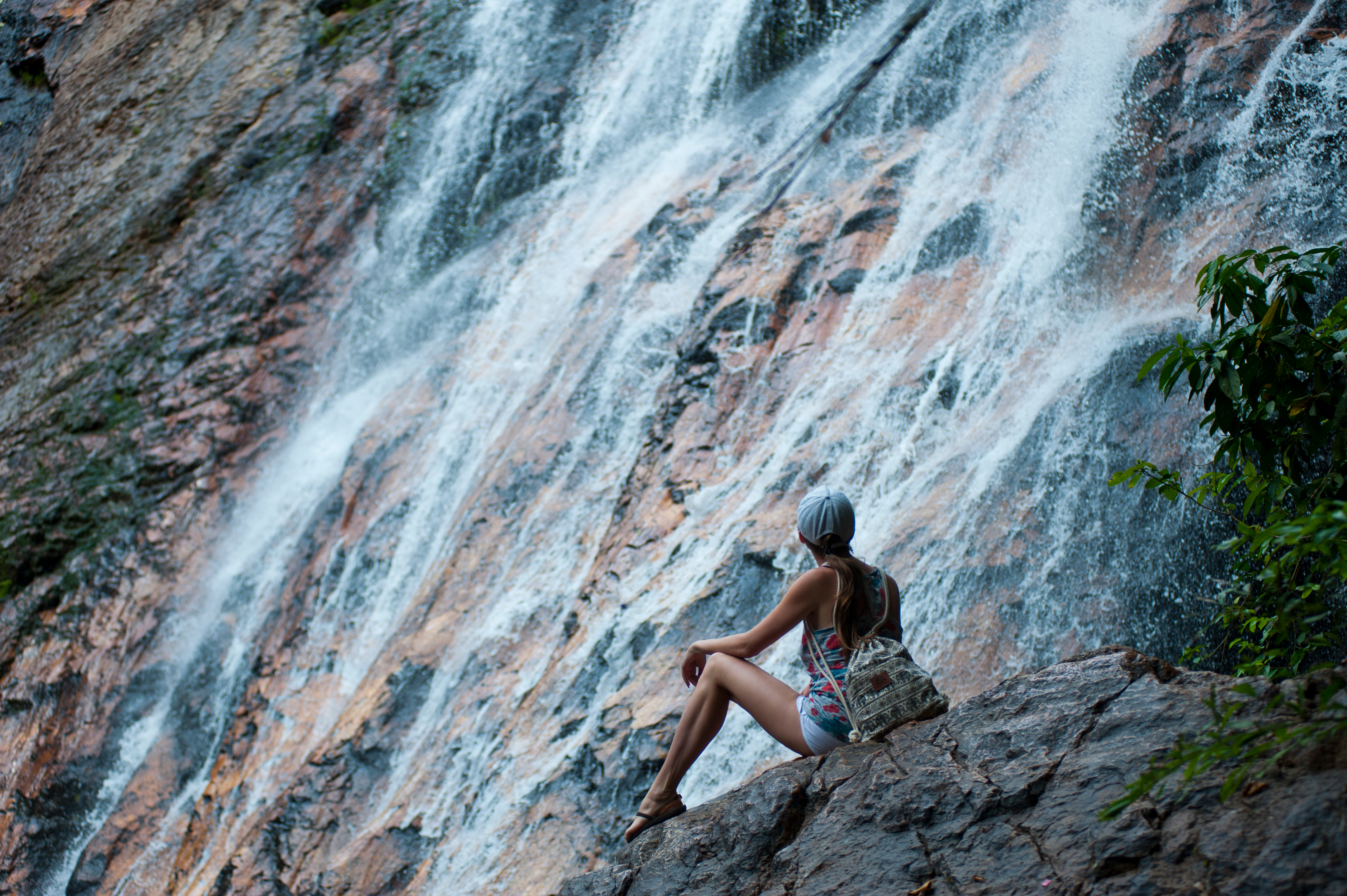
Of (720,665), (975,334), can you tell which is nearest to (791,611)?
(720,665)

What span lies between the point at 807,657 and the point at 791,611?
0.65ft

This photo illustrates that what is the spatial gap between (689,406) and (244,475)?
557 centimetres

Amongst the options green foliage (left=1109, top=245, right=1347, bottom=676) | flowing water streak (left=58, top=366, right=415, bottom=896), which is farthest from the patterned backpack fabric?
flowing water streak (left=58, top=366, right=415, bottom=896)

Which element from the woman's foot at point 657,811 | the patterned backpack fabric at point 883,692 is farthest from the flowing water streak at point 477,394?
the patterned backpack fabric at point 883,692

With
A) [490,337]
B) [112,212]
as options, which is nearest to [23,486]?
[112,212]

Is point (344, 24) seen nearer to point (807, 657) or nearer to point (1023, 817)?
point (807, 657)

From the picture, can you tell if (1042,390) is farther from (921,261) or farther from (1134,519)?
(921,261)

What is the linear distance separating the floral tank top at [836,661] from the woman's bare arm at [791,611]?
3.4 inches

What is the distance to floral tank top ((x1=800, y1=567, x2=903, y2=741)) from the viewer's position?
3414 mm

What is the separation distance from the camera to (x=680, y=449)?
708 centimetres

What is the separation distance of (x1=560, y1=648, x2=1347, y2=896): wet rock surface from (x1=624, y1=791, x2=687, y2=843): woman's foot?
6 cm

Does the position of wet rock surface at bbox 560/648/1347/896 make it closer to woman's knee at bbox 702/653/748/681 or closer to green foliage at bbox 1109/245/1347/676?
woman's knee at bbox 702/653/748/681

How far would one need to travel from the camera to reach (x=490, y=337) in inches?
396

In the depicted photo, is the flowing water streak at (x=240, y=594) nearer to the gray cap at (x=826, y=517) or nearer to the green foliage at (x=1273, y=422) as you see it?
the gray cap at (x=826, y=517)
